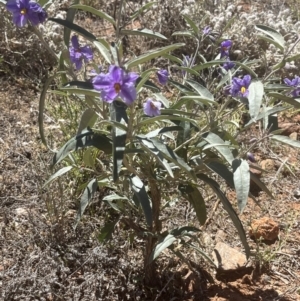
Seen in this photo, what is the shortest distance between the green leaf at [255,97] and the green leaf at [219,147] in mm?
146

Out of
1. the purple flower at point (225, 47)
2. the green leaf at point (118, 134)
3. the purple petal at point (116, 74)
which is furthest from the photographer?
the purple flower at point (225, 47)

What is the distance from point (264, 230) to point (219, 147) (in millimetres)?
945

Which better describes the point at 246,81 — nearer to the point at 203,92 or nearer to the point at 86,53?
the point at 203,92

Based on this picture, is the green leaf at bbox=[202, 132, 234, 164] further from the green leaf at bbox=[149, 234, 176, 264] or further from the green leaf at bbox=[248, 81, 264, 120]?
the green leaf at bbox=[149, 234, 176, 264]

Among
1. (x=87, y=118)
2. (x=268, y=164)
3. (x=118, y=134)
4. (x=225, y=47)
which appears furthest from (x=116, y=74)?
(x=268, y=164)

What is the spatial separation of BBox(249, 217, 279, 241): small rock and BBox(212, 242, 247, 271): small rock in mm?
155

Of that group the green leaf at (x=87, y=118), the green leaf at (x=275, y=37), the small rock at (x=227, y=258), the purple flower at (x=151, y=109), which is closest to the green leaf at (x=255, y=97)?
the green leaf at (x=275, y=37)

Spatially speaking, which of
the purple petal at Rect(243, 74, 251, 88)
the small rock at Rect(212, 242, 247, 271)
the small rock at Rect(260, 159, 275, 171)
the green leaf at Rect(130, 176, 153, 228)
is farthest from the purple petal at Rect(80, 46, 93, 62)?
the small rock at Rect(260, 159, 275, 171)

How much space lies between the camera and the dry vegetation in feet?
7.01

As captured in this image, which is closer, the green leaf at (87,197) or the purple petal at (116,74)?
the purple petal at (116,74)

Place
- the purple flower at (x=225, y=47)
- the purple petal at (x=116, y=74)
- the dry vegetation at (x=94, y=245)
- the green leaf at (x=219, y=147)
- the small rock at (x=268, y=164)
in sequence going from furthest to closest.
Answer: the small rock at (x=268, y=164) → the purple flower at (x=225, y=47) → the dry vegetation at (x=94, y=245) → the green leaf at (x=219, y=147) → the purple petal at (x=116, y=74)

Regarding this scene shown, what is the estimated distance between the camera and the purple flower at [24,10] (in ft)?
5.48

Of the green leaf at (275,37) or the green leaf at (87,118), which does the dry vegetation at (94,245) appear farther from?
the green leaf at (275,37)

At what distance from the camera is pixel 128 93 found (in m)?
1.49
